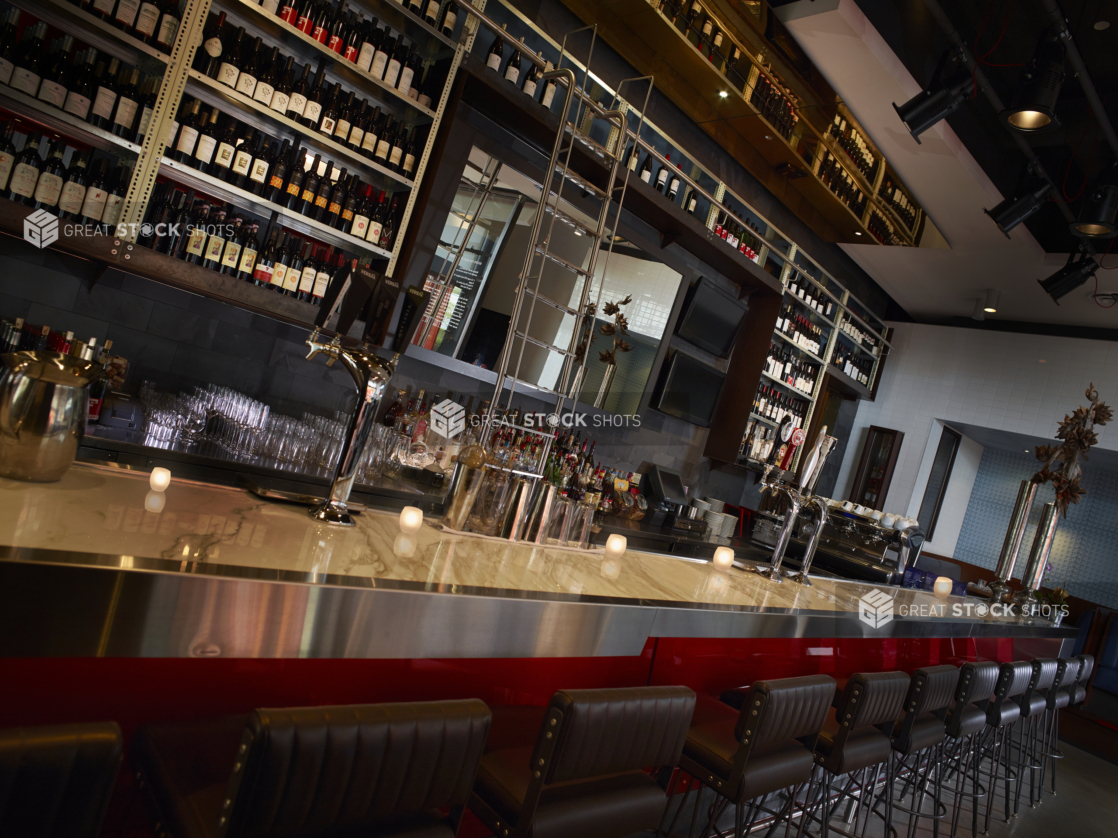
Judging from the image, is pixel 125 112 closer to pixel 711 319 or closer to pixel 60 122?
pixel 60 122

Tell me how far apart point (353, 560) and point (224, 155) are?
2.10 m

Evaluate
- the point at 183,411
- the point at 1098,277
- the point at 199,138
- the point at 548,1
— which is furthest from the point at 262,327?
the point at 1098,277

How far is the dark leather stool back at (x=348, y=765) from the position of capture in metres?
0.91

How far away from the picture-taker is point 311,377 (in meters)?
3.41

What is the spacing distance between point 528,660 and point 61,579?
1.16m

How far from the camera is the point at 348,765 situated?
3.18ft

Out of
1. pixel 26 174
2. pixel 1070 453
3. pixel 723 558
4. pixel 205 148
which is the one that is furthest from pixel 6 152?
pixel 1070 453

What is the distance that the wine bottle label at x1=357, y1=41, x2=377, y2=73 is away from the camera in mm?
3018

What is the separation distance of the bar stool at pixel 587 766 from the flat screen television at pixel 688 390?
11.6 feet

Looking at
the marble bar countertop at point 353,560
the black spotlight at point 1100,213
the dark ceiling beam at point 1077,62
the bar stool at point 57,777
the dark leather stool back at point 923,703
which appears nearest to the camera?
the bar stool at point 57,777

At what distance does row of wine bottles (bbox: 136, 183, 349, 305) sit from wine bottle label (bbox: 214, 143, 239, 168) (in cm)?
19

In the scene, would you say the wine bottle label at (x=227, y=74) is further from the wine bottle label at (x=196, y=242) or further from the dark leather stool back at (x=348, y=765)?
the dark leather stool back at (x=348, y=765)

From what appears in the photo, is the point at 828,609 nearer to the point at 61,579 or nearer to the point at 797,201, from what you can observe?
the point at 61,579

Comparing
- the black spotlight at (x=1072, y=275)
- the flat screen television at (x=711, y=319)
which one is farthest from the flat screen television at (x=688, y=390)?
the black spotlight at (x=1072, y=275)
